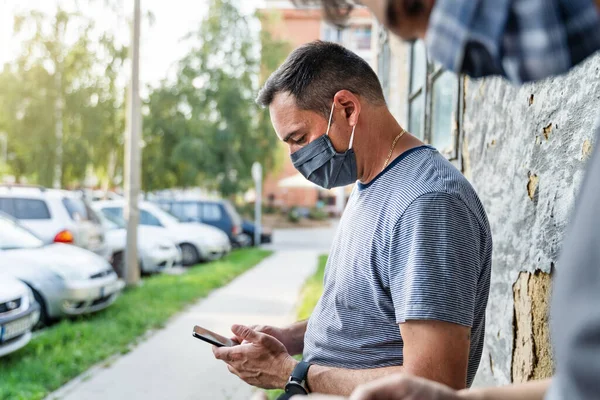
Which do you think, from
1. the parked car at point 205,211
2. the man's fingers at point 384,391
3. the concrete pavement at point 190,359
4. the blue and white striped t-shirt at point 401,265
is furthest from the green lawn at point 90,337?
the parked car at point 205,211

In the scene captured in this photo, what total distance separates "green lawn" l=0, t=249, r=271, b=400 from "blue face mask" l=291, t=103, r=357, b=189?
12.6 ft

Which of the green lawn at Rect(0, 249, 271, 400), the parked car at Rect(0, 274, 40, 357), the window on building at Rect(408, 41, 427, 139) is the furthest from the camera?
the window on building at Rect(408, 41, 427, 139)

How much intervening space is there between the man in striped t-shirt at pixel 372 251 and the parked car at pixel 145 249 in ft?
35.7

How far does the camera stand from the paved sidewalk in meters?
5.73

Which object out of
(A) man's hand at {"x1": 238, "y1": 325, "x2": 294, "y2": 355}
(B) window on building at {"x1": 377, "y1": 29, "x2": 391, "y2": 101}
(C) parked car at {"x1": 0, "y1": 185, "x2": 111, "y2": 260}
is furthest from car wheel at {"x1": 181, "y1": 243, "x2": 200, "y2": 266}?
(A) man's hand at {"x1": 238, "y1": 325, "x2": 294, "y2": 355}

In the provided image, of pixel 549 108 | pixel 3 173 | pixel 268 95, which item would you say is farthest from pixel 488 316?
pixel 3 173

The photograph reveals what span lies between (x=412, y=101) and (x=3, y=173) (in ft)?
108

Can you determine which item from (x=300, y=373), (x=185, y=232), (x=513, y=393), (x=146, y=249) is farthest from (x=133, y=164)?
(x=513, y=393)

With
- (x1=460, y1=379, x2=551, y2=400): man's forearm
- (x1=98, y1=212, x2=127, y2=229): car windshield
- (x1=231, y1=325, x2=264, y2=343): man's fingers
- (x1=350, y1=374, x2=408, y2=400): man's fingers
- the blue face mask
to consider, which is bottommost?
(x1=98, y1=212, x2=127, y2=229): car windshield

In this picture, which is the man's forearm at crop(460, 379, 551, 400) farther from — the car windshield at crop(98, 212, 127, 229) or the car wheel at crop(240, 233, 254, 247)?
the car wheel at crop(240, 233, 254, 247)

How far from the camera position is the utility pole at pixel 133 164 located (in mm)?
10844

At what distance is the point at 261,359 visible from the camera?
2.21m

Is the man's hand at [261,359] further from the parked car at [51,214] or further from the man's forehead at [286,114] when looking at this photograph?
the parked car at [51,214]

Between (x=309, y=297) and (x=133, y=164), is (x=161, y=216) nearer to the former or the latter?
(x=133, y=164)
